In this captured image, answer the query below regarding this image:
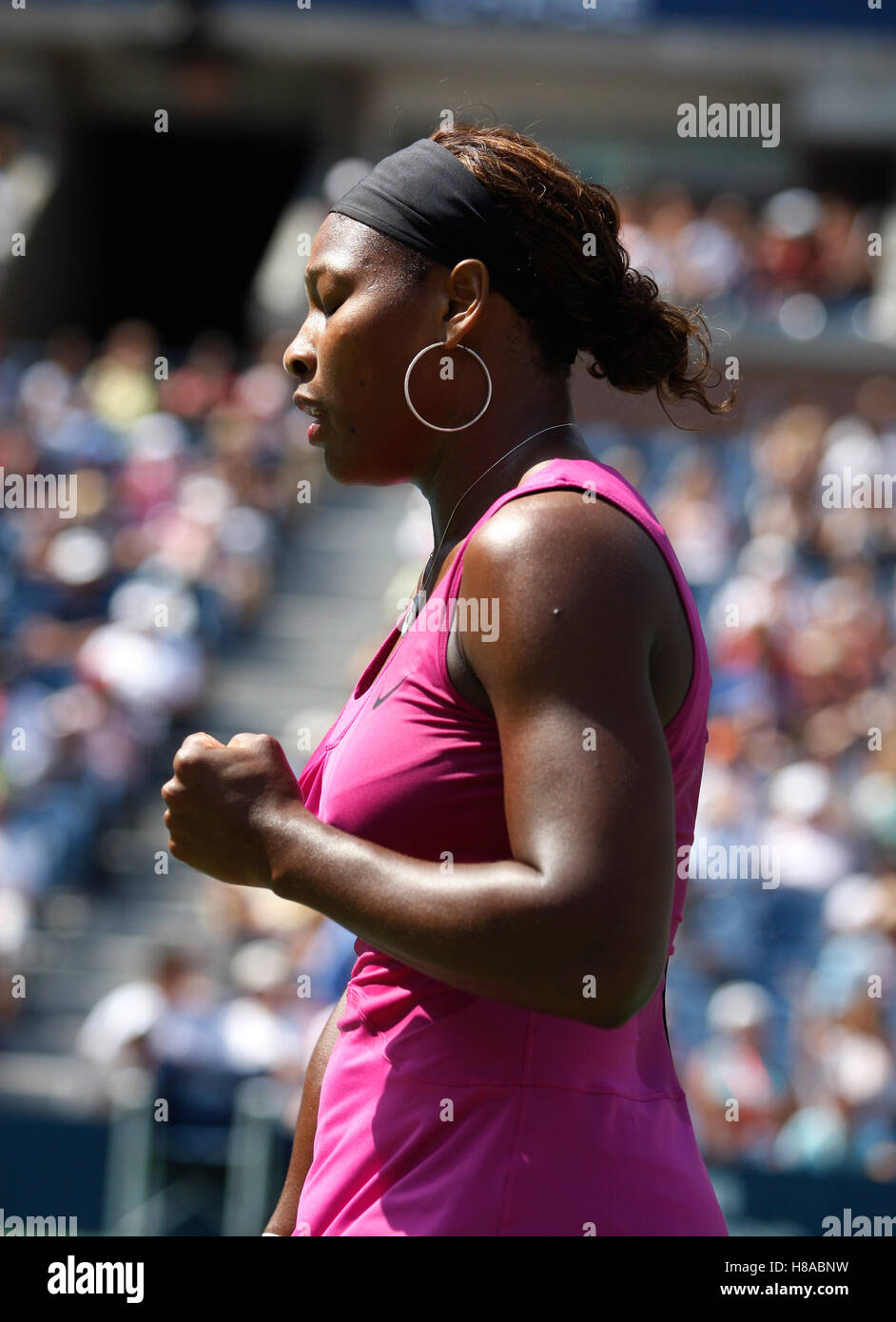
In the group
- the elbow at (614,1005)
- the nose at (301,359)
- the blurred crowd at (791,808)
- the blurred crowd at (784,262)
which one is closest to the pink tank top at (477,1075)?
the elbow at (614,1005)

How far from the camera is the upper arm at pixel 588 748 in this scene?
4.32 feet

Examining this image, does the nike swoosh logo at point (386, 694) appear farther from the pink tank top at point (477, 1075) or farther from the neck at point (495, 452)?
the neck at point (495, 452)

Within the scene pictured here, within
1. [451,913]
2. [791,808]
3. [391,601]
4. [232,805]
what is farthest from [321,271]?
[391,601]

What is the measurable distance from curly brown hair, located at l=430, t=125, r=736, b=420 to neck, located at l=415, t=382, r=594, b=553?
58 millimetres

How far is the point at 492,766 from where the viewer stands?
1.45 m

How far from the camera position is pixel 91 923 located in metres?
8.41

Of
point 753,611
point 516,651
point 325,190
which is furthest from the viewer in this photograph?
point 325,190

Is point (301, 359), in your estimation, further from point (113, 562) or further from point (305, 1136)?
point (113, 562)

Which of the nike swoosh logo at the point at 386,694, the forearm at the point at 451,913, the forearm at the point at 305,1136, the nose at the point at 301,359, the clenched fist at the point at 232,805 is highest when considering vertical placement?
the nose at the point at 301,359

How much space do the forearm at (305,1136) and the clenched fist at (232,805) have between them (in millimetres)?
278

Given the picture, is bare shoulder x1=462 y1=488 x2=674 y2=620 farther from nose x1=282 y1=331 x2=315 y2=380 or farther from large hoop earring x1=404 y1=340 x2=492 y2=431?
nose x1=282 y1=331 x2=315 y2=380
